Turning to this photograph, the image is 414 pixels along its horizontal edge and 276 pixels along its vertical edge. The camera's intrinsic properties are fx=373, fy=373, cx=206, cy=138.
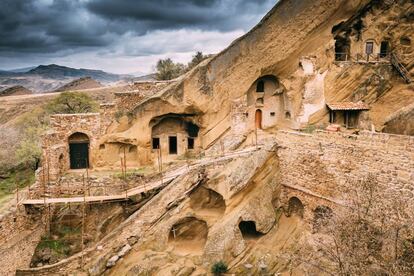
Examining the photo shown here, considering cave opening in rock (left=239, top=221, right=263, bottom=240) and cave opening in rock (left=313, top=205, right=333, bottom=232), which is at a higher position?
cave opening in rock (left=313, top=205, right=333, bottom=232)

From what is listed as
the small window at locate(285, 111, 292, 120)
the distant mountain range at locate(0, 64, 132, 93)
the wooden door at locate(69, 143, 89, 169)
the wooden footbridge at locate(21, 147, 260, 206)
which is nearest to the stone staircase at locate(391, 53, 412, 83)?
the small window at locate(285, 111, 292, 120)

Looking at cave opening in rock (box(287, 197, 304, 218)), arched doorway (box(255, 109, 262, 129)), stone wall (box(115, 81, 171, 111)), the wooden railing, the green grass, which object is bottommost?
the green grass

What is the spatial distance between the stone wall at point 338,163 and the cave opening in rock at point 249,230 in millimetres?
1934

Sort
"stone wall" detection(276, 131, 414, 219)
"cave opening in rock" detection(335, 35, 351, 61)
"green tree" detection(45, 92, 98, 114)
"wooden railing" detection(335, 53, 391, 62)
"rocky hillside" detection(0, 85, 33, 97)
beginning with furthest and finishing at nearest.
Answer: "rocky hillside" detection(0, 85, 33, 97) → "green tree" detection(45, 92, 98, 114) → "cave opening in rock" detection(335, 35, 351, 61) → "wooden railing" detection(335, 53, 391, 62) → "stone wall" detection(276, 131, 414, 219)

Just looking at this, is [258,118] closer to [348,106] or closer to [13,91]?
[348,106]

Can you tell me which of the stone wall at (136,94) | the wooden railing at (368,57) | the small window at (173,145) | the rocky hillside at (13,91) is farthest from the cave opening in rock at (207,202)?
the rocky hillside at (13,91)

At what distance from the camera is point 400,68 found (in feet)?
71.7

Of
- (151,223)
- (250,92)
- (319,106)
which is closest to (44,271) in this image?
(151,223)

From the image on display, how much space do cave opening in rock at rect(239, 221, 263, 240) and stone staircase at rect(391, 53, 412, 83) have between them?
41.7 feet

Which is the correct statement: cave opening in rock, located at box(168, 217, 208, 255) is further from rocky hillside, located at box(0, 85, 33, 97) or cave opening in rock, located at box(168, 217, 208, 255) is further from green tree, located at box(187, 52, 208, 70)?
rocky hillside, located at box(0, 85, 33, 97)

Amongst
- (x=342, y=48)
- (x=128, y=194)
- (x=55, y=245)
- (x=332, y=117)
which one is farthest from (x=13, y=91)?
(x=332, y=117)

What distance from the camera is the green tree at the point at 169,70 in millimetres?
34125

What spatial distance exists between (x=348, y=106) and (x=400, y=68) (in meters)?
4.03

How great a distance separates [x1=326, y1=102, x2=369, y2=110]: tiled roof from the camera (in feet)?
69.3
